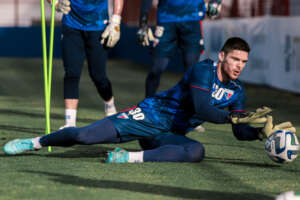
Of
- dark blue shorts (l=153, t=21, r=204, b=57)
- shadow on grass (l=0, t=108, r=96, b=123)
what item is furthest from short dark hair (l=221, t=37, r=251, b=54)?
shadow on grass (l=0, t=108, r=96, b=123)

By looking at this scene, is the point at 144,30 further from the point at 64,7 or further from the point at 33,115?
the point at 33,115

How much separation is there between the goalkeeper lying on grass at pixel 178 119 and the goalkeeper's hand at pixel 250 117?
→ 0.13 m

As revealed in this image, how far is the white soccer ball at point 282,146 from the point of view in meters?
5.07

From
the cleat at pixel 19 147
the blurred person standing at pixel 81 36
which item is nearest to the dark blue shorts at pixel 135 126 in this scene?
the cleat at pixel 19 147

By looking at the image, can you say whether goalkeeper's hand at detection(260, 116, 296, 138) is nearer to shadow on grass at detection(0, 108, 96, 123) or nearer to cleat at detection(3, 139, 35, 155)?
cleat at detection(3, 139, 35, 155)

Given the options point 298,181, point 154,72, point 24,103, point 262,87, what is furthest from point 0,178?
point 262,87

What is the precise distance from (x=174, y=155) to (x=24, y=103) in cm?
609

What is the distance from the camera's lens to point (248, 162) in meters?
5.63

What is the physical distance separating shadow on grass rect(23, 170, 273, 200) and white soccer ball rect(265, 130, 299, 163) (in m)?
0.91

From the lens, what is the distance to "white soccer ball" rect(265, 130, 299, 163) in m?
5.07

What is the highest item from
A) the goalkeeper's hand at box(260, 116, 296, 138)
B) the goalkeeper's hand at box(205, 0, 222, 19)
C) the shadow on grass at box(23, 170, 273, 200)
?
the goalkeeper's hand at box(205, 0, 222, 19)

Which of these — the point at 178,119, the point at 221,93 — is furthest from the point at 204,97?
the point at 178,119

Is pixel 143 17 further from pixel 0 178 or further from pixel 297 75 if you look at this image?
pixel 297 75

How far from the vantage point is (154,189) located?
4336mm
